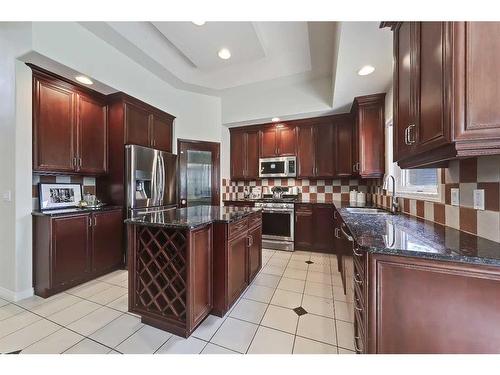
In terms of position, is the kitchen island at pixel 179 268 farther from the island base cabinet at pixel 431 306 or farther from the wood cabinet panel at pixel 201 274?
the island base cabinet at pixel 431 306

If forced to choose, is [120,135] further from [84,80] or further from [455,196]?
[455,196]

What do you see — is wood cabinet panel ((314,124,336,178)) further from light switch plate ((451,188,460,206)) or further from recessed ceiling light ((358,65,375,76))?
light switch plate ((451,188,460,206))

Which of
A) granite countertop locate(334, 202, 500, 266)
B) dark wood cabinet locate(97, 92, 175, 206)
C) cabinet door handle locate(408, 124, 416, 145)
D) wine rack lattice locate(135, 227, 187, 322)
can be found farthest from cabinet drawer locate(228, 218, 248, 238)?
dark wood cabinet locate(97, 92, 175, 206)

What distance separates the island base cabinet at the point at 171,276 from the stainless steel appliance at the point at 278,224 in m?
2.07

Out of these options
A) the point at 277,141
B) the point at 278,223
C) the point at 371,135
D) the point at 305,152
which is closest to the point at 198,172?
the point at 277,141

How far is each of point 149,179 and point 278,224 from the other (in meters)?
2.26

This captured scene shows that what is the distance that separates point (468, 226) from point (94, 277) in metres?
3.63

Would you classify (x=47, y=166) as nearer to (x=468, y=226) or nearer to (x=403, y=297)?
(x=403, y=297)

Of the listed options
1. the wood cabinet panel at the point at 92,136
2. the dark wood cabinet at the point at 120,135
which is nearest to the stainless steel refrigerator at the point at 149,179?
the dark wood cabinet at the point at 120,135

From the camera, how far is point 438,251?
91 cm

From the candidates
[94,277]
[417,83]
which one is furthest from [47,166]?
[417,83]

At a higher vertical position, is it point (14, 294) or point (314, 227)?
point (314, 227)

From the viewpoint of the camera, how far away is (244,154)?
4.26 metres
